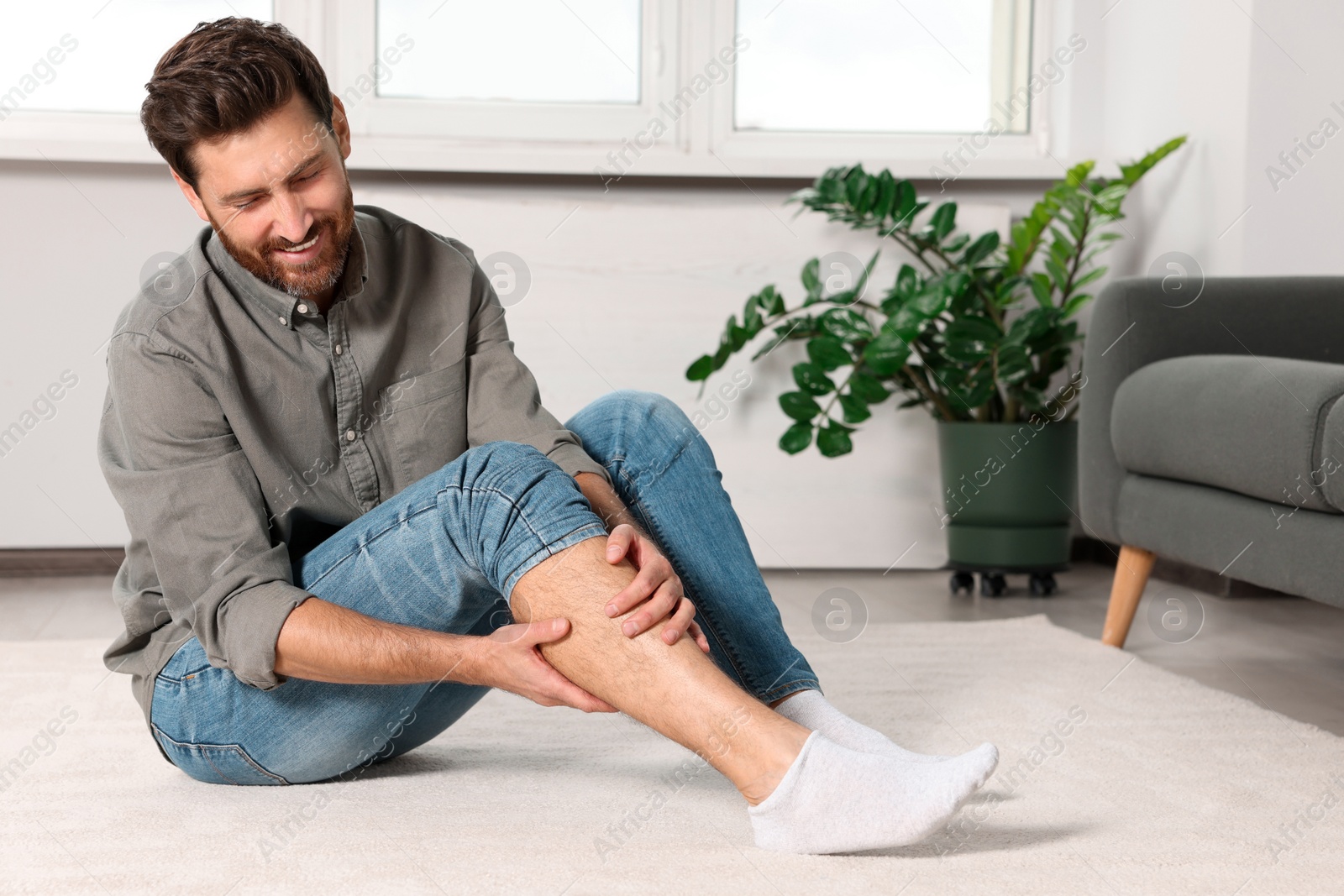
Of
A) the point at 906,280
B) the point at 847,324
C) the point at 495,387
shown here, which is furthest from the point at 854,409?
the point at 495,387

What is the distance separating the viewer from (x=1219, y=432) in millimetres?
1727

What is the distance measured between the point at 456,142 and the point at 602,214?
40cm

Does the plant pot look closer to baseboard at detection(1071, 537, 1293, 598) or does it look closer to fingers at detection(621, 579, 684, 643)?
baseboard at detection(1071, 537, 1293, 598)

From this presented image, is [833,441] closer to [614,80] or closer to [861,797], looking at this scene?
[614,80]

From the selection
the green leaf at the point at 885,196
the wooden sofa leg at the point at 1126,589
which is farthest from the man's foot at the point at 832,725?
the green leaf at the point at 885,196

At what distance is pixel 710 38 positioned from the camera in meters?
2.94

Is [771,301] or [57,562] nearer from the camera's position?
[771,301]

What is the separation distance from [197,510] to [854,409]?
1650 millimetres

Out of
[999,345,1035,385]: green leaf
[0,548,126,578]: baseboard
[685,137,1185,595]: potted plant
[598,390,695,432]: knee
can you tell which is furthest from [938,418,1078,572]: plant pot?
[0,548,126,578]: baseboard

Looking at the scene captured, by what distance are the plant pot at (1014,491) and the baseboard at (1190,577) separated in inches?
7.6

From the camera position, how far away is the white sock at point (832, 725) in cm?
110

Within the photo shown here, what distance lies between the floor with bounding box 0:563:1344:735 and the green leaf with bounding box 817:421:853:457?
1.00ft

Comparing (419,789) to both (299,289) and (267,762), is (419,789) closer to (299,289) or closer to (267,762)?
(267,762)

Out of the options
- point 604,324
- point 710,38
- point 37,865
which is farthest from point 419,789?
point 710,38
